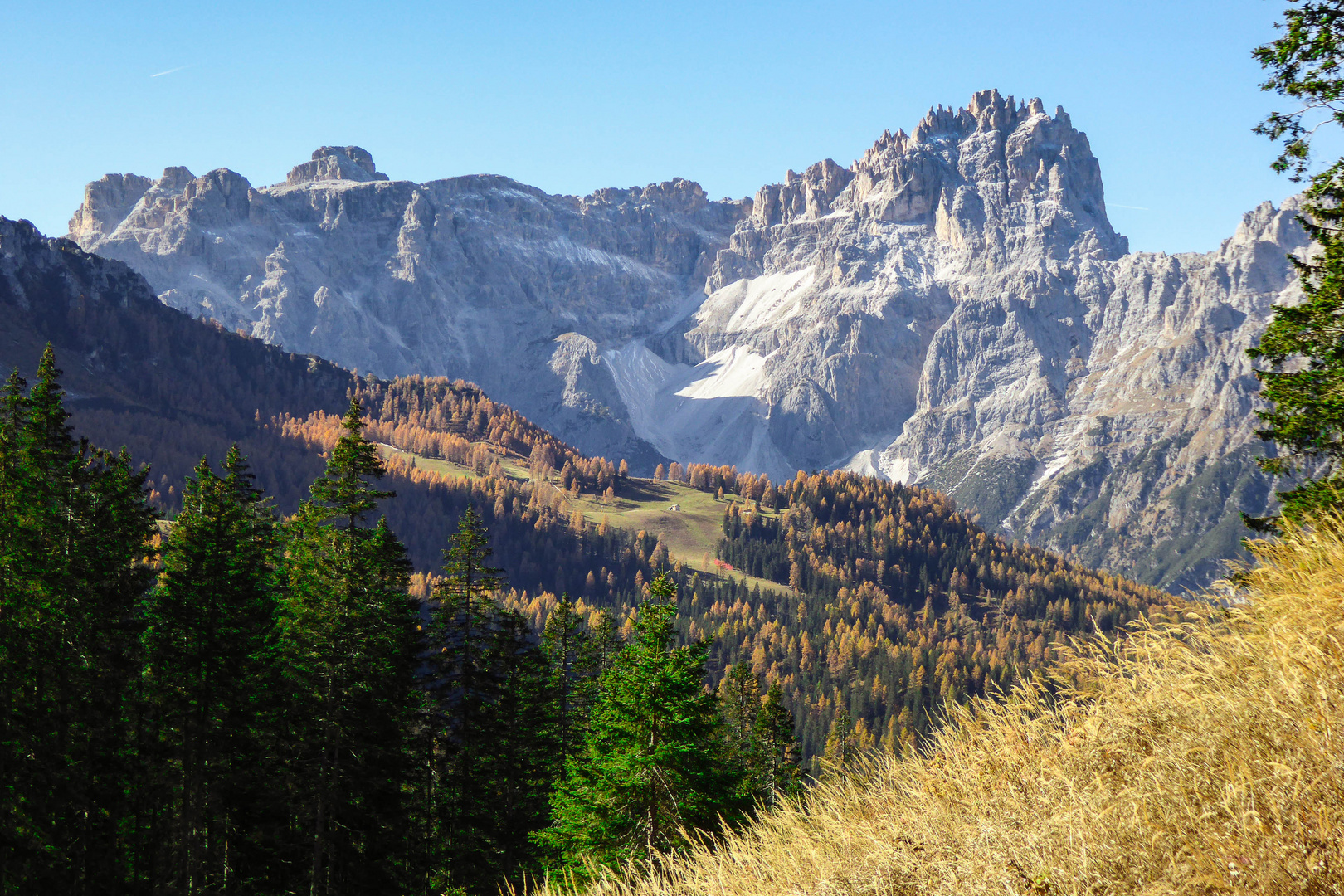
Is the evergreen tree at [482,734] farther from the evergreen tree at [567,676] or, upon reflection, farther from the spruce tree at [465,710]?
the evergreen tree at [567,676]

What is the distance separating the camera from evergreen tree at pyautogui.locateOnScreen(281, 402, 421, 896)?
29.9 meters

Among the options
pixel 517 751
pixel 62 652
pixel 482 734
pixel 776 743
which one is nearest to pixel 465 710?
pixel 482 734

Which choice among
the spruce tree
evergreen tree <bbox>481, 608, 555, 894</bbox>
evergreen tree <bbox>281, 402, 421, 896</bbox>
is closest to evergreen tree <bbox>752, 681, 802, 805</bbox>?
evergreen tree <bbox>481, 608, 555, 894</bbox>

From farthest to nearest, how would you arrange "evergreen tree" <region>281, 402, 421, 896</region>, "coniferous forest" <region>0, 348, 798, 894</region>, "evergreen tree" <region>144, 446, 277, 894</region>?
"evergreen tree" <region>281, 402, 421, 896</region>
"evergreen tree" <region>144, 446, 277, 894</region>
"coniferous forest" <region>0, 348, 798, 894</region>

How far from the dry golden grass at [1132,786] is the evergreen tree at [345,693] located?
20635 millimetres

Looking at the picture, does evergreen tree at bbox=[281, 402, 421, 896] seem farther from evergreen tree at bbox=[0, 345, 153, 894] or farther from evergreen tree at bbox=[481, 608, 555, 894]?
evergreen tree at bbox=[481, 608, 555, 894]

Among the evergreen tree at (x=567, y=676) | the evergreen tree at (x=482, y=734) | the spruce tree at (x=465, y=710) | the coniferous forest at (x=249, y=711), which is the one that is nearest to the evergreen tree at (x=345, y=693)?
the coniferous forest at (x=249, y=711)

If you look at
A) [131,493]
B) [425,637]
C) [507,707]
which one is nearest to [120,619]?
[131,493]

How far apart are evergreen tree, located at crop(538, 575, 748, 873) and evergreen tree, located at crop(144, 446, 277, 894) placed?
10144mm

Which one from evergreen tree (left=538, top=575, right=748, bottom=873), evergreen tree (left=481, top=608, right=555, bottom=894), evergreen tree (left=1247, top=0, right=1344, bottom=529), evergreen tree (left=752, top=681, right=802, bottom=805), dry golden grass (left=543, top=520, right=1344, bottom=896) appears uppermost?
evergreen tree (left=1247, top=0, right=1344, bottom=529)

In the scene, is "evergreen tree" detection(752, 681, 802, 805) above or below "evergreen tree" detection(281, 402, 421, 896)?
below

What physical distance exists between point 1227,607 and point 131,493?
32964mm

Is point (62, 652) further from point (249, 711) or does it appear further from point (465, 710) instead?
point (465, 710)

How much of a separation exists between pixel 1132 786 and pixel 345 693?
26.7 metres
